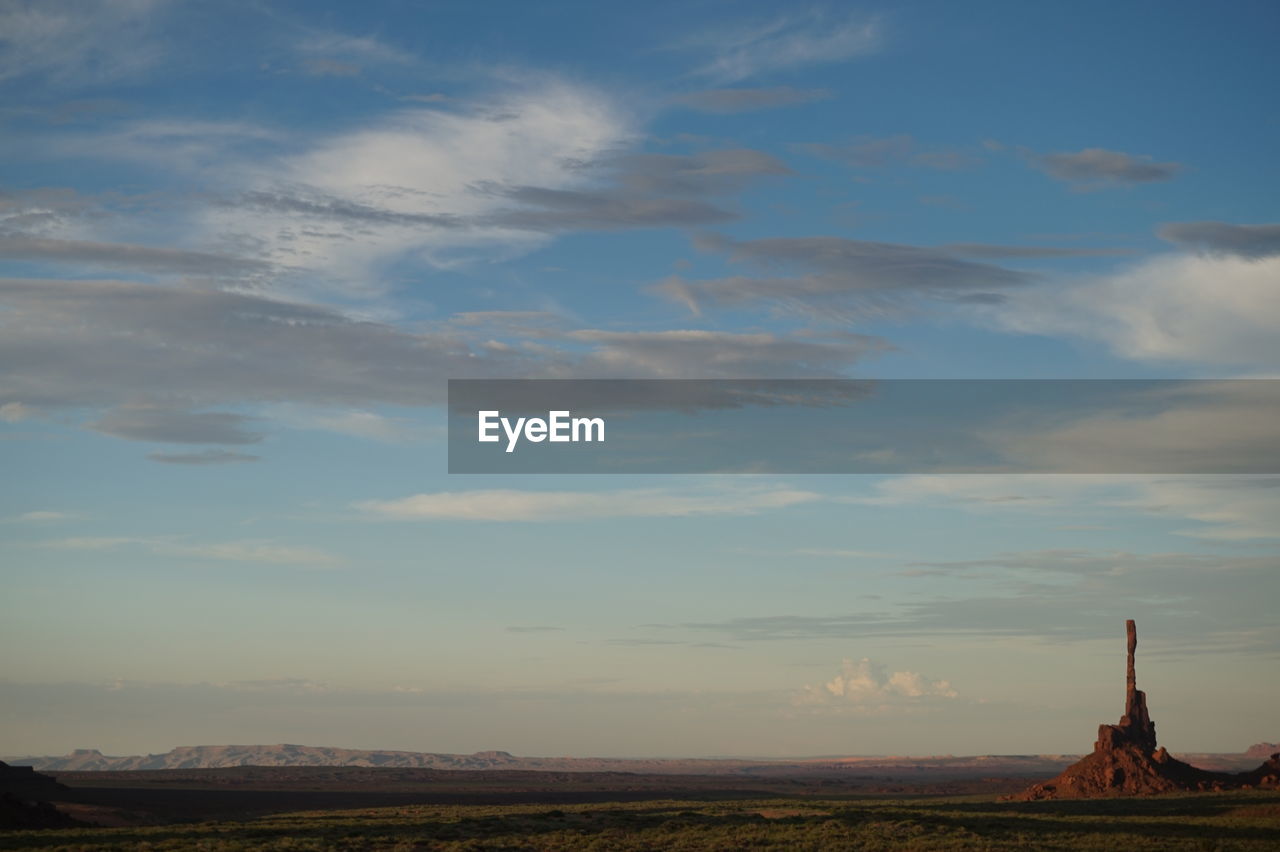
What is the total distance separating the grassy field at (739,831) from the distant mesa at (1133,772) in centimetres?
1066

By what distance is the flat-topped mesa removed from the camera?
107m

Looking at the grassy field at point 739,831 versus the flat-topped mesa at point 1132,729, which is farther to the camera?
the flat-topped mesa at point 1132,729

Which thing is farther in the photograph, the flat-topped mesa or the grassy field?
the flat-topped mesa

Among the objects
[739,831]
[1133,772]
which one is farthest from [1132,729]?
[739,831]

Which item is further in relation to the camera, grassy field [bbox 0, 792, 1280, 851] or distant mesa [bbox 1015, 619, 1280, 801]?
distant mesa [bbox 1015, 619, 1280, 801]

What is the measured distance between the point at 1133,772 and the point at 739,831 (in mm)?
49008

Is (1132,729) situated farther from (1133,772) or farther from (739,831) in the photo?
(739,831)

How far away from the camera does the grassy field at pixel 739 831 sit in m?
63.5

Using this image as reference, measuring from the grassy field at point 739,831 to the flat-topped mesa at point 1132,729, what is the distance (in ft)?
49.1

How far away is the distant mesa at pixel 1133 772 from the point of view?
4043 inches

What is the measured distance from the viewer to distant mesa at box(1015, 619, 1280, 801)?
103 meters

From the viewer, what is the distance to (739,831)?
232 ft

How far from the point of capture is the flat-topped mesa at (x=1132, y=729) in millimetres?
107312

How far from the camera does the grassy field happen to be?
63.5 meters
